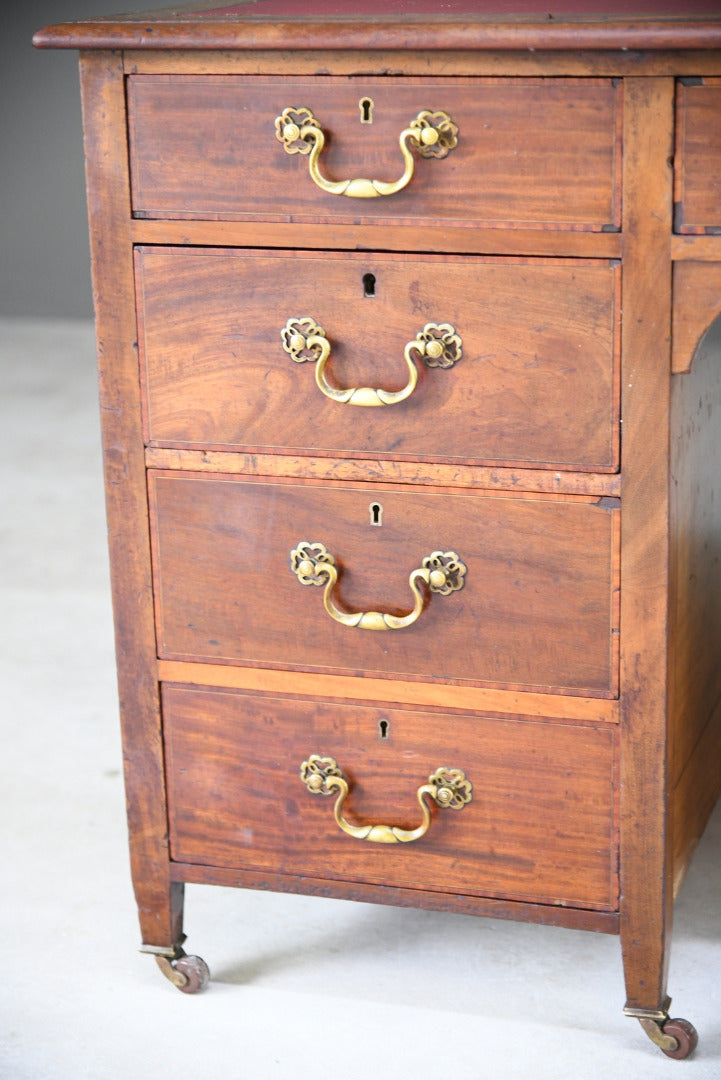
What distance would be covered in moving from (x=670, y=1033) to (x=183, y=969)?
0.55 metres

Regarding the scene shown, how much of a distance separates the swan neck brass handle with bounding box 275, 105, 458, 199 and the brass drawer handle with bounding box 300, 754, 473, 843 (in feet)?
1.96

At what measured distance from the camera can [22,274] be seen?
12.2 ft

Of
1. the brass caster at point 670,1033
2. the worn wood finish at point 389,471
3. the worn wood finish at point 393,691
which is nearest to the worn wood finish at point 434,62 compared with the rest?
the worn wood finish at point 389,471

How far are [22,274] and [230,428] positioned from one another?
2251 millimetres

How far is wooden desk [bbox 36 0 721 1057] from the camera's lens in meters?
1.46

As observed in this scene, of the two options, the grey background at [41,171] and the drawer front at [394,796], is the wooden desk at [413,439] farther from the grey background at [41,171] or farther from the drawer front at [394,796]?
the grey background at [41,171]

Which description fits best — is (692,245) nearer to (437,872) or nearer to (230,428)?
(230,428)

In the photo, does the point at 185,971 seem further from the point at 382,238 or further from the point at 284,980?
the point at 382,238

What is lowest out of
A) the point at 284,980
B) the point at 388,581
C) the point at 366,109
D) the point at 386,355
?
the point at 284,980

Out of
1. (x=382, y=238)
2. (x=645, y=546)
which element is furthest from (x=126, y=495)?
(x=645, y=546)

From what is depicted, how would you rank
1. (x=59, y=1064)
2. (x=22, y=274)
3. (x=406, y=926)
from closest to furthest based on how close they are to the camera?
1. (x=59, y=1064)
2. (x=406, y=926)
3. (x=22, y=274)

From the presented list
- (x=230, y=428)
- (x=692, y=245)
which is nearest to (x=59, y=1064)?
(x=230, y=428)

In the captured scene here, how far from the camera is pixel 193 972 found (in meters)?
1.81

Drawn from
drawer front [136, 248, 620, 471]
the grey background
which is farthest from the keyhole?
the grey background
